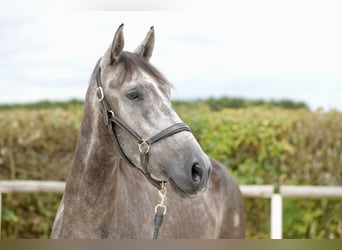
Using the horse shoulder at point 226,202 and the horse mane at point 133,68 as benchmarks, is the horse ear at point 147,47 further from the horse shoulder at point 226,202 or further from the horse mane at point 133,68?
the horse shoulder at point 226,202

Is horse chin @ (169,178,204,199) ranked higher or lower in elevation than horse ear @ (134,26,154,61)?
lower

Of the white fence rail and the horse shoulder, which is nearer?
the horse shoulder

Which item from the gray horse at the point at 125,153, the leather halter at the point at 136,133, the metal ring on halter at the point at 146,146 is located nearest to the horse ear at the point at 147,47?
the gray horse at the point at 125,153

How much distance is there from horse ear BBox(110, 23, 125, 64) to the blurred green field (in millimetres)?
3466


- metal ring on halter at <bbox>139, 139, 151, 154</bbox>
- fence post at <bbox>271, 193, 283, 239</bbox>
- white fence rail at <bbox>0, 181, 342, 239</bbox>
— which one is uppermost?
metal ring on halter at <bbox>139, 139, 151, 154</bbox>

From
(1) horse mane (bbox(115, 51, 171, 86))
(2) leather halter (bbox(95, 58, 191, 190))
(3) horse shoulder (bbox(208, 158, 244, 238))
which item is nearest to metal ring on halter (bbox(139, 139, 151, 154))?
(2) leather halter (bbox(95, 58, 191, 190))

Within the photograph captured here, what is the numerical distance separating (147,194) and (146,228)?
28cm

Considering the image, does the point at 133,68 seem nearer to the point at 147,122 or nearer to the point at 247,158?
the point at 147,122

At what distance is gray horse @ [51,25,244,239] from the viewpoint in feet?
8.08

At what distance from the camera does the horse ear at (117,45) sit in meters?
2.67

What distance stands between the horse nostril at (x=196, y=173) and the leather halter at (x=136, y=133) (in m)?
0.20

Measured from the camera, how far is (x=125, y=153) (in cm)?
265

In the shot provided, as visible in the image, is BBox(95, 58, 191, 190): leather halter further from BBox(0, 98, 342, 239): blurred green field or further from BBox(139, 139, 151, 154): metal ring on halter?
BBox(0, 98, 342, 239): blurred green field

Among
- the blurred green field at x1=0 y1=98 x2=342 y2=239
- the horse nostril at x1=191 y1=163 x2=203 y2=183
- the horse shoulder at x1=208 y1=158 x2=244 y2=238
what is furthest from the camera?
the blurred green field at x1=0 y1=98 x2=342 y2=239
